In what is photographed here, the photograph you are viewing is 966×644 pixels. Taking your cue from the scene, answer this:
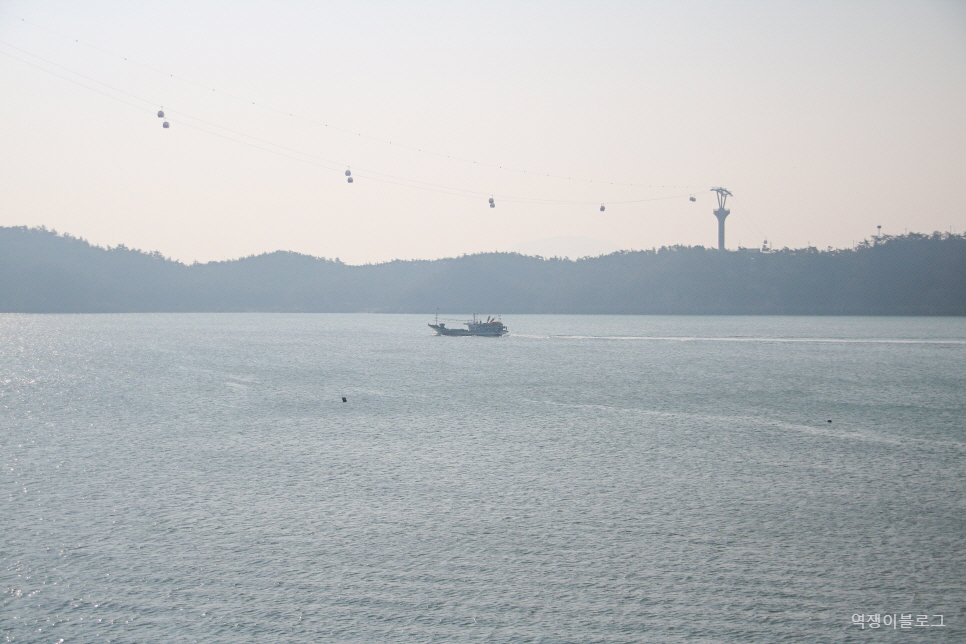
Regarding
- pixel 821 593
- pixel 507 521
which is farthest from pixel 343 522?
pixel 821 593

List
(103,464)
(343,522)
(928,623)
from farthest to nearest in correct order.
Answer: (103,464) < (343,522) < (928,623)

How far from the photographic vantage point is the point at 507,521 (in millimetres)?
23188

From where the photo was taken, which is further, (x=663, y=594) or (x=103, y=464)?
(x=103, y=464)

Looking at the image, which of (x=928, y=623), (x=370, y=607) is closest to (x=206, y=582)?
(x=370, y=607)

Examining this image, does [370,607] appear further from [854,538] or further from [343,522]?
[854,538]

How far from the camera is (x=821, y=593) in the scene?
56.5ft

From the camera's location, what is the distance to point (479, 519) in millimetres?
23375

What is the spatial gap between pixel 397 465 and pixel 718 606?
17.1 m

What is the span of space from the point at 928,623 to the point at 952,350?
11490cm

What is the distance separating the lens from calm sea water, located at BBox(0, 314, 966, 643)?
52.5 ft

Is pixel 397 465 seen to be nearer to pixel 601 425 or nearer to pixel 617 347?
pixel 601 425

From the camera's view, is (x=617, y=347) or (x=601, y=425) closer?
(x=601, y=425)

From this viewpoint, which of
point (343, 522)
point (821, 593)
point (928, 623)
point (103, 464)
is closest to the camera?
point (928, 623)

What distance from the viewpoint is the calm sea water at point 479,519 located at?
52.5 feet
